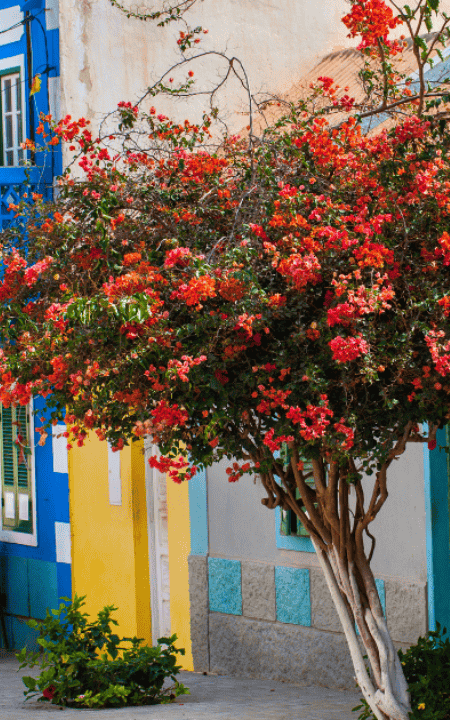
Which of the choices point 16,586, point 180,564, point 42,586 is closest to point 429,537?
point 180,564

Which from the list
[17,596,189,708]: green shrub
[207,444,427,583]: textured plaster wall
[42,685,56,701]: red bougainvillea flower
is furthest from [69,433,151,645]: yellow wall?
[42,685,56,701]: red bougainvillea flower

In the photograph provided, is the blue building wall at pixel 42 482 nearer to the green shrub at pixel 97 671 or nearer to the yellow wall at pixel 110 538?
the yellow wall at pixel 110 538

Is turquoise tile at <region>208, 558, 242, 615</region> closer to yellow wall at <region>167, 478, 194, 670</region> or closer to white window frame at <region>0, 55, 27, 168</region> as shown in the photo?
yellow wall at <region>167, 478, 194, 670</region>

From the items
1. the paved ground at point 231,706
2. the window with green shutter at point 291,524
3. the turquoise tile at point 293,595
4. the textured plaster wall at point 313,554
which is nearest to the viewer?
the paved ground at point 231,706

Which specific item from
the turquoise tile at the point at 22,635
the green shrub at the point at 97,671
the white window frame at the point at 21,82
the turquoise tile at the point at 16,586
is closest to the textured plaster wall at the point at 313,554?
the green shrub at the point at 97,671

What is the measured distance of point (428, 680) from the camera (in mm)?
5684

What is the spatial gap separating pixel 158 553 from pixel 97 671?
252 centimetres

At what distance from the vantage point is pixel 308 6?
12414mm

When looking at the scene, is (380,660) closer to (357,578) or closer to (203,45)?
(357,578)

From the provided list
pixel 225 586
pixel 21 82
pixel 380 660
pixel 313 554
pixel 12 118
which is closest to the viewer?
pixel 380 660

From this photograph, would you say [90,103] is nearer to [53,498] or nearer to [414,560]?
[53,498]

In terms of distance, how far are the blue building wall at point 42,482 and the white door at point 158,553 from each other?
3.70 feet

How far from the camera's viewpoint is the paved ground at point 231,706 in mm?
6770

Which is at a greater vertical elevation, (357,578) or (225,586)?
(357,578)
